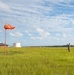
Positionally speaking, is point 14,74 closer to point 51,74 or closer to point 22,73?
point 22,73

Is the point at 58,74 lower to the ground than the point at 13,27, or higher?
lower

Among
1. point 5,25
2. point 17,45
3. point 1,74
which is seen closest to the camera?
point 1,74

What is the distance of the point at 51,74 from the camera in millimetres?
11844

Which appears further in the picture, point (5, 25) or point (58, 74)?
point (5, 25)

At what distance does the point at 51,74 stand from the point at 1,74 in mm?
2321

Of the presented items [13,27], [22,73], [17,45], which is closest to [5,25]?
[13,27]

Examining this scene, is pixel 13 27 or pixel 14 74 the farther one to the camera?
pixel 13 27

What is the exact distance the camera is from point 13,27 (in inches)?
1146

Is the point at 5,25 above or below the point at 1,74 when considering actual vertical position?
above

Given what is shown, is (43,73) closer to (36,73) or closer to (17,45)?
(36,73)

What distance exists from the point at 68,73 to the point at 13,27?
17.6 metres

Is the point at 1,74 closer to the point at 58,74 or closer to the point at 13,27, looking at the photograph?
the point at 58,74

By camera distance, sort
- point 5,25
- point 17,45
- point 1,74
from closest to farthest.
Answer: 1. point 1,74
2. point 5,25
3. point 17,45

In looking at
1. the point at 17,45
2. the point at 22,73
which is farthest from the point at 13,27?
the point at 17,45
